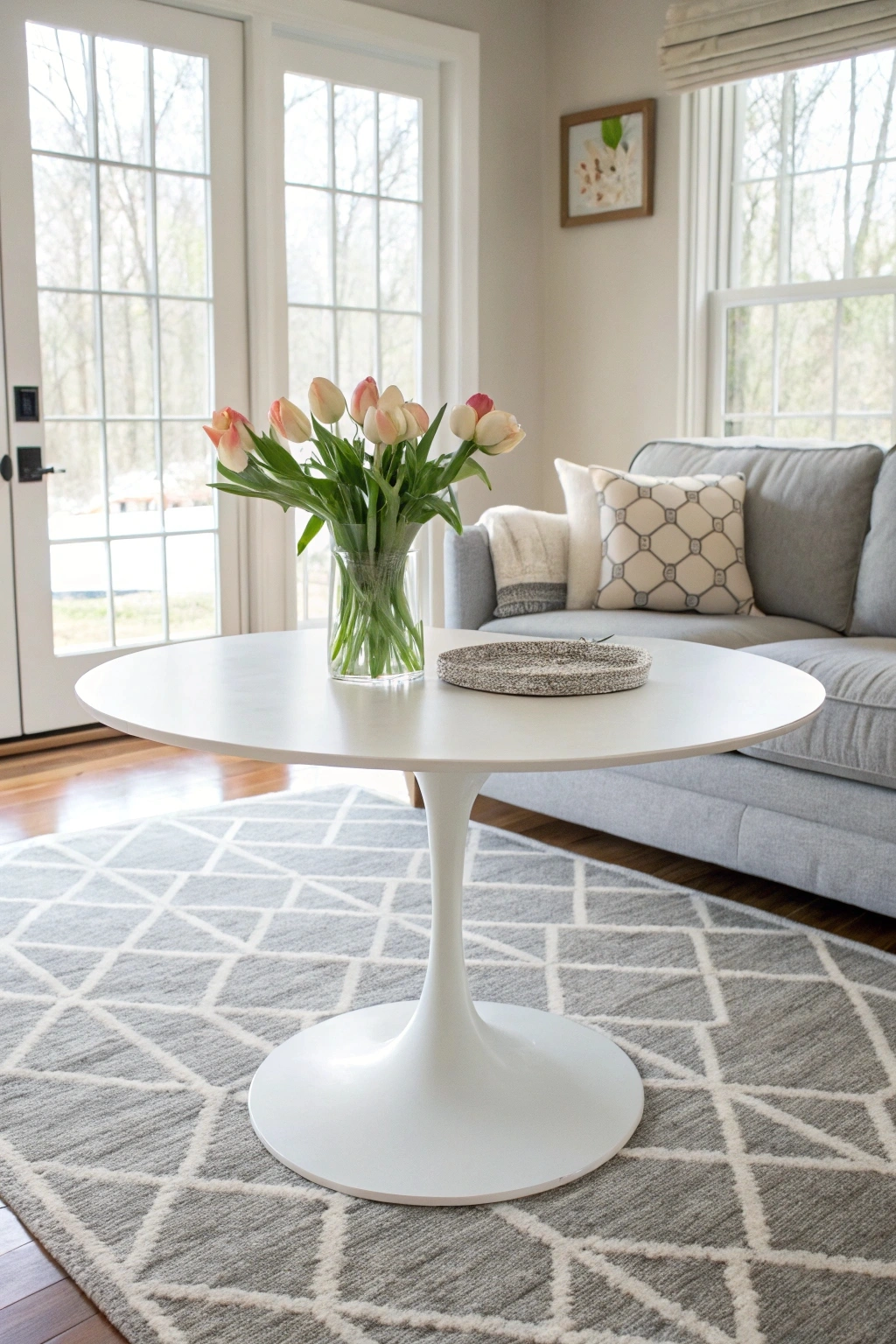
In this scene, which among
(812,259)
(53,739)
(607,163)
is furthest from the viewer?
(607,163)

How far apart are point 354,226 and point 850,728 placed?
2.86 meters

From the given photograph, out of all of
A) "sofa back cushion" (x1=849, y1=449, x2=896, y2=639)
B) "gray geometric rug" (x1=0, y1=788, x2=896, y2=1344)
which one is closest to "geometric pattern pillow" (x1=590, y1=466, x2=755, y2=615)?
"sofa back cushion" (x1=849, y1=449, x2=896, y2=639)

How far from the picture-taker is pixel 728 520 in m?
3.23

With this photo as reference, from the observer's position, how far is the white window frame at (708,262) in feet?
14.1

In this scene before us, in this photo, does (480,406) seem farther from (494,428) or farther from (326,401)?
(326,401)

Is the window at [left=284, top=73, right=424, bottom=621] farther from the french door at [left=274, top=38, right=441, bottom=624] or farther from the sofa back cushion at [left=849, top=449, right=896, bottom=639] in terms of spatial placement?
the sofa back cushion at [left=849, top=449, right=896, bottom=639]

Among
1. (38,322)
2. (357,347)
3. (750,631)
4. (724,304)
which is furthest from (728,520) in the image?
(38,322)

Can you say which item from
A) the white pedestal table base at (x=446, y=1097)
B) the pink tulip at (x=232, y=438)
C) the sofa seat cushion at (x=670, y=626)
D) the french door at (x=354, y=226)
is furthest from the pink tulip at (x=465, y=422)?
the french door at (x=354, y=226)

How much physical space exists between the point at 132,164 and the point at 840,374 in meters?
2.32

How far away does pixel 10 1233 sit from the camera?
150cm

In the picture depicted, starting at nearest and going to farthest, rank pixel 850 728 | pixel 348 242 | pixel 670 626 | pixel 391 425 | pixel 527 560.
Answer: pixel 391 425 < pixel 850 728 < pixel 670 626 < pixel 527 560 < pixel 348 242

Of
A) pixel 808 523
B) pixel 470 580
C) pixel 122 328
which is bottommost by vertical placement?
pixel 470 580

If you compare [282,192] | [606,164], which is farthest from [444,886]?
[606,164]

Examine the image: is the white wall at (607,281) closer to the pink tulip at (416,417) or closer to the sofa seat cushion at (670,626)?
the sofa seat cushion at (670,626)
